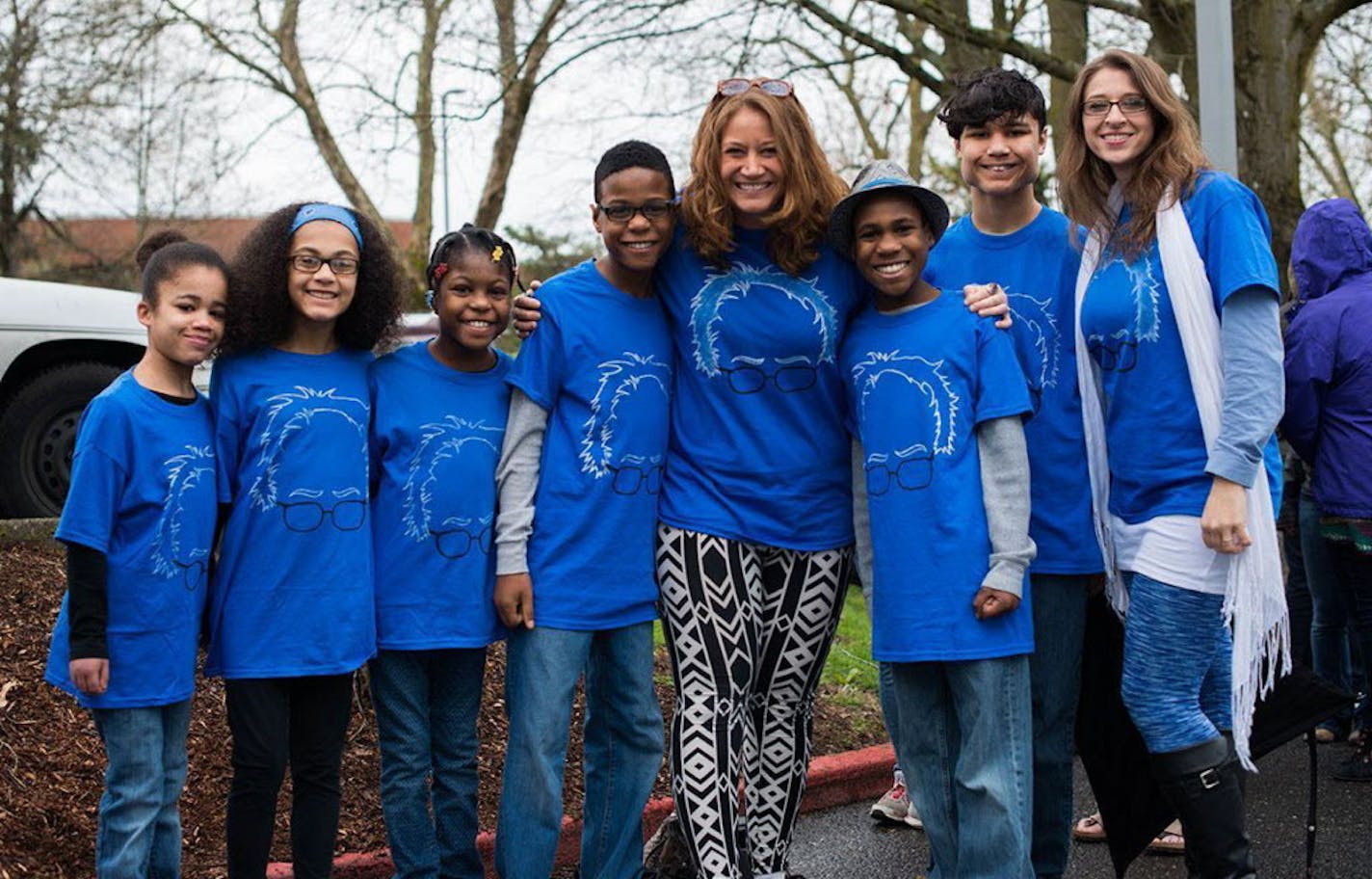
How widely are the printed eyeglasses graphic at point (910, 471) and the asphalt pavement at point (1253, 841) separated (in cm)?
170

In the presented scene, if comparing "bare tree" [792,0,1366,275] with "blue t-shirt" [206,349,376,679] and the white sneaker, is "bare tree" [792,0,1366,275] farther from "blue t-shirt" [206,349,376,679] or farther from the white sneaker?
"blue t-shirt" [206,349,376,679]

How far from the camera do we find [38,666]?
4.85 metres

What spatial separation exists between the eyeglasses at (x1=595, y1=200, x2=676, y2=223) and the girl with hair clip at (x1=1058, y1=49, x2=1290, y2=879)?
3.66ft

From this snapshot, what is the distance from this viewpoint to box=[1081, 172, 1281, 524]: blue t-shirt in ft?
10.9

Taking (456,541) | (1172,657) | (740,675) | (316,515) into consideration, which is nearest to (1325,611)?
(1172,657)

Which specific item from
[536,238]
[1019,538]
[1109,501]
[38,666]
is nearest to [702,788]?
[1019,538]

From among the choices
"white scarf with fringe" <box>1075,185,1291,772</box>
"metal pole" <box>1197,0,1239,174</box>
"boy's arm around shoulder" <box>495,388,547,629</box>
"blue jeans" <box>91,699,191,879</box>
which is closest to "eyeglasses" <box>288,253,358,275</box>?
"boy's arm around shoulder" <box>495,388,547,629</box>

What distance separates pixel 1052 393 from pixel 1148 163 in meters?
0.63

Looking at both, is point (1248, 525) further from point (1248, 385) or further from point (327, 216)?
point (327, 216)

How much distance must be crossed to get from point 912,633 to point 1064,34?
973 centimetres

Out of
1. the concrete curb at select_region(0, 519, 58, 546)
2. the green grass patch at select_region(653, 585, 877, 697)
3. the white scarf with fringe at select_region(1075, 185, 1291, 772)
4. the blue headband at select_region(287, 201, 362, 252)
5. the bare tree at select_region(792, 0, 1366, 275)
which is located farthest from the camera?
the bare tree at select_region(792, 0, 1366, 275)

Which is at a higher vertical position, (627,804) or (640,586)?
(640,586)

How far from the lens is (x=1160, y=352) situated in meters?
3.38

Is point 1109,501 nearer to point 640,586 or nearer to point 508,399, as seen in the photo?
point 640,586
